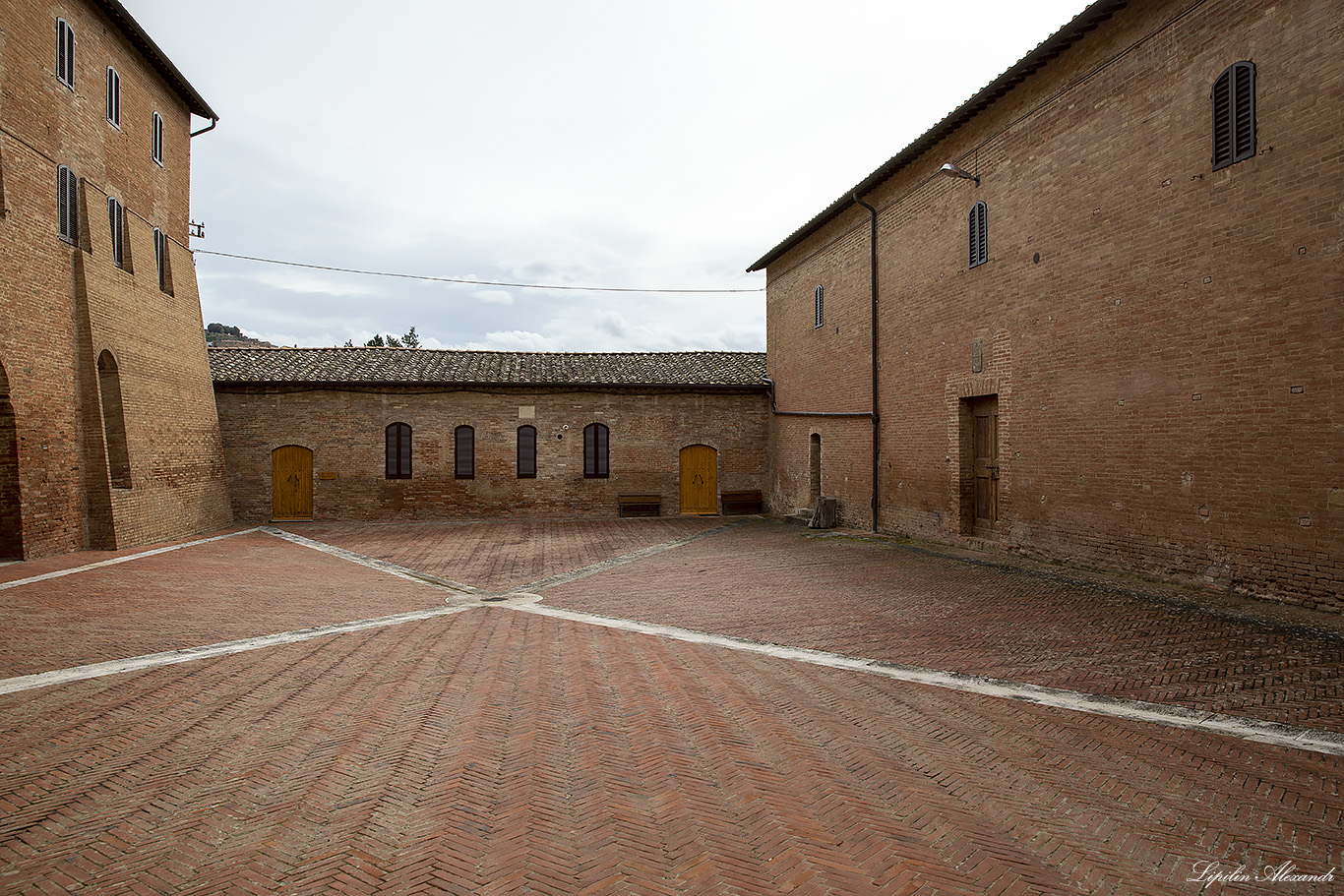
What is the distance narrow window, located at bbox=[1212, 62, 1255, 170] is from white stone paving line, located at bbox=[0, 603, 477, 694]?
11.3 m

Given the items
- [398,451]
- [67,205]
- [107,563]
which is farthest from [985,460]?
[67,205]

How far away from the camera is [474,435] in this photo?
21.8m

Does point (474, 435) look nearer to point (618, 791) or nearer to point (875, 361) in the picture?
point (875, 361)

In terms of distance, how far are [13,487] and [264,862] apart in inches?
505

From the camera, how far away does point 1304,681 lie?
5.71m

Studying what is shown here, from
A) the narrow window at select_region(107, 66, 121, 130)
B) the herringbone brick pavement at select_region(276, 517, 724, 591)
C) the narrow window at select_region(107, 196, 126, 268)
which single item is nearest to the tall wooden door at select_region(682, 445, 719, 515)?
the herringbone brick pavement at select_region(276, 517, 724, 591)

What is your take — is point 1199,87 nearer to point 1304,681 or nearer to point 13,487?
point 1304,681

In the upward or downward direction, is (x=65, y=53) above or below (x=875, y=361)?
above

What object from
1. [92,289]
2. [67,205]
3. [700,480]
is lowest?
[700,480]

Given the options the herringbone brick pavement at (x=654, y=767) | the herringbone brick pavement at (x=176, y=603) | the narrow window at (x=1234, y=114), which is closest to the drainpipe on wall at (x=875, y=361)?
the herringbone brick pavement at (x=654, y=767)

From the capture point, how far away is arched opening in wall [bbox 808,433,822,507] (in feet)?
64.8

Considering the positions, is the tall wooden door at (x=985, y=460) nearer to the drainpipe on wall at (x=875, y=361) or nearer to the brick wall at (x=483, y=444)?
the drainpipe on wall at (x=875, y=361)

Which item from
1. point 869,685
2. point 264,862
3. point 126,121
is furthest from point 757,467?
point 264,862

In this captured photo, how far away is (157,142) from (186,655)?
1586 cm
